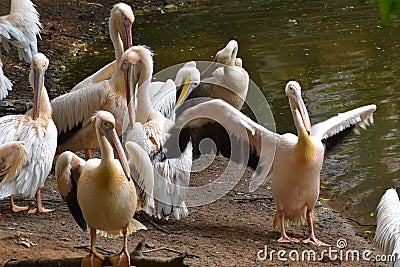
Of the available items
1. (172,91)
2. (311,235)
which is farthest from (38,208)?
(311,235)

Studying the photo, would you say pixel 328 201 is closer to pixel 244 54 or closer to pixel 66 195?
pixel 66 195

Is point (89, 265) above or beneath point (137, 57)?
beneath

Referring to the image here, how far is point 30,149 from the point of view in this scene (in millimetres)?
5691

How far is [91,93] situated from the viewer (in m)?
6.69

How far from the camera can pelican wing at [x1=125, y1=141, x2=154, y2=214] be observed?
546 centimetres

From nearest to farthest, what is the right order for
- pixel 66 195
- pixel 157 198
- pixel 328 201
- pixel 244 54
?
pixel 66 195
pixel 157 198
pixel 328 201
pixel 244 54

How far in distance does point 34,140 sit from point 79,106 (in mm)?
981

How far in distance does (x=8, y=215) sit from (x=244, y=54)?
615 cm

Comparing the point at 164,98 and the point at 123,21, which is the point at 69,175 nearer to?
the point at 164,98

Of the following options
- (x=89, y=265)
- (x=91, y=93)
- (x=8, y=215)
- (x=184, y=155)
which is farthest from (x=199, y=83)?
(x=89, y=265)

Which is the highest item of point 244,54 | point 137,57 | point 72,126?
point 137,57

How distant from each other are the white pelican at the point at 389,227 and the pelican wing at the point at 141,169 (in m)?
1.62

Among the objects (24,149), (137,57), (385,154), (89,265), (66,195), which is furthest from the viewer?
(385,154)

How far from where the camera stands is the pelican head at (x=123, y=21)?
705 cm
